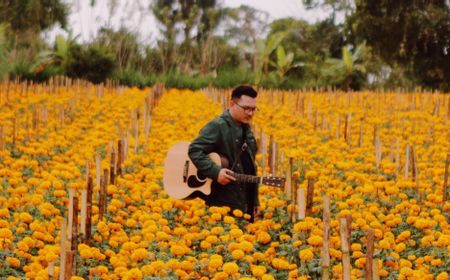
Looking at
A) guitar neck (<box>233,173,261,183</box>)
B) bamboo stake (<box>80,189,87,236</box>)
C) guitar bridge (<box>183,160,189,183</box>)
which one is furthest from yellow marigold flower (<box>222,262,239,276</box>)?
guitar bridge (<box>183,160,189,183</box>)

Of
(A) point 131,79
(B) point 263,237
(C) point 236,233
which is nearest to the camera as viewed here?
(C) point 236,233

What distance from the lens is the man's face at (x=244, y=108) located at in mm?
6109

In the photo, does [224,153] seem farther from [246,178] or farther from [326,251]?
[326,251]

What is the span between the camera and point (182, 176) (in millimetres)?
6508

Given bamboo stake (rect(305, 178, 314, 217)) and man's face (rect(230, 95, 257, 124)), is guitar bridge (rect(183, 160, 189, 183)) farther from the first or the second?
bamboo stake (rect(305, 178, 314, 217))

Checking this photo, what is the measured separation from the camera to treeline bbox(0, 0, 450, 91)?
934 inches

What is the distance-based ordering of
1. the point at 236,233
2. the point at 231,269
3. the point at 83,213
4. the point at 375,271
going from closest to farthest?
the point at 375,271 < the point at 231,269 < the point at 236,233 < the point at 83,213

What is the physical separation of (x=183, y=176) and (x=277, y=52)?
23894mm

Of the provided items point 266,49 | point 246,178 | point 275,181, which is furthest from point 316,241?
point 266,49

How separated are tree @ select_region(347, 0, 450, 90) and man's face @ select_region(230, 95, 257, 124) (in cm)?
1808

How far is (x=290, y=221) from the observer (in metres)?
6.11

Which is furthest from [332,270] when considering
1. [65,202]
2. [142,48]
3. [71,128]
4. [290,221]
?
[142,48]

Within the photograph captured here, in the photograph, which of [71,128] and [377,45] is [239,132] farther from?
[377,45]

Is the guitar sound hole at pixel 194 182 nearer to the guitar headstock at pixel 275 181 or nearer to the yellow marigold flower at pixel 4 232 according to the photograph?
the guitar headstock at pixel 275 181
